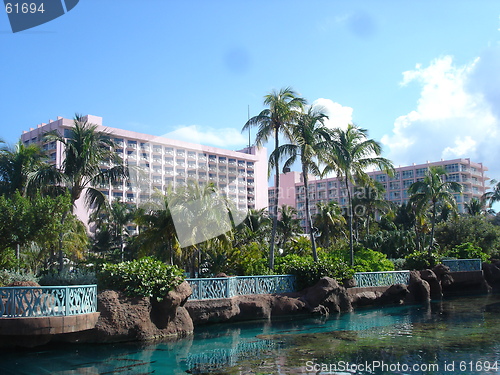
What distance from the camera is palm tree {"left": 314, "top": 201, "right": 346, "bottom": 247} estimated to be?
142ft

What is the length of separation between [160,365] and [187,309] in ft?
19.6

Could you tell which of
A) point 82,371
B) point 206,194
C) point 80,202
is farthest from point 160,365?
point 80,202

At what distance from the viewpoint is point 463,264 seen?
34750 millimetres

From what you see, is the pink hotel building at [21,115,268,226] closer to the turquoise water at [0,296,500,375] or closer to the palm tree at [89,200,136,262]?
the palm tree at [89,200,136,262]

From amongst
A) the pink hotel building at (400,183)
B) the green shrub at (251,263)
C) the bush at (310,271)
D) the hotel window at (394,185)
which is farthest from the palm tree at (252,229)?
the hotel window at (394,185)

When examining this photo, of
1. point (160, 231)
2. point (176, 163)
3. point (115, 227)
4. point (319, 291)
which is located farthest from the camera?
point (176, 163)

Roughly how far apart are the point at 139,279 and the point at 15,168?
12979 mm

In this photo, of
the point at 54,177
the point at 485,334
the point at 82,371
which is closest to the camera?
the point at 82,371

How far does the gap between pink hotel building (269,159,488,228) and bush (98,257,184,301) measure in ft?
276

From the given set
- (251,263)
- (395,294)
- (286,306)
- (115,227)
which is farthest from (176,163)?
(286,306)

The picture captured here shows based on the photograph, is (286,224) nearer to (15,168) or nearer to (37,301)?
(15,168)

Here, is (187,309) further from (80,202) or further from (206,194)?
Answer: (80,202)

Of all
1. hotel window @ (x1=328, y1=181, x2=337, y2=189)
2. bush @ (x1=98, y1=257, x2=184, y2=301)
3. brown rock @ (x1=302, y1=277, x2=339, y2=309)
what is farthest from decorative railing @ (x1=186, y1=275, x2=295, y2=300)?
hotel window @ (x1=328, y1=181, x2=337, y2=189)

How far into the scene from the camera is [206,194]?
28.0 m
